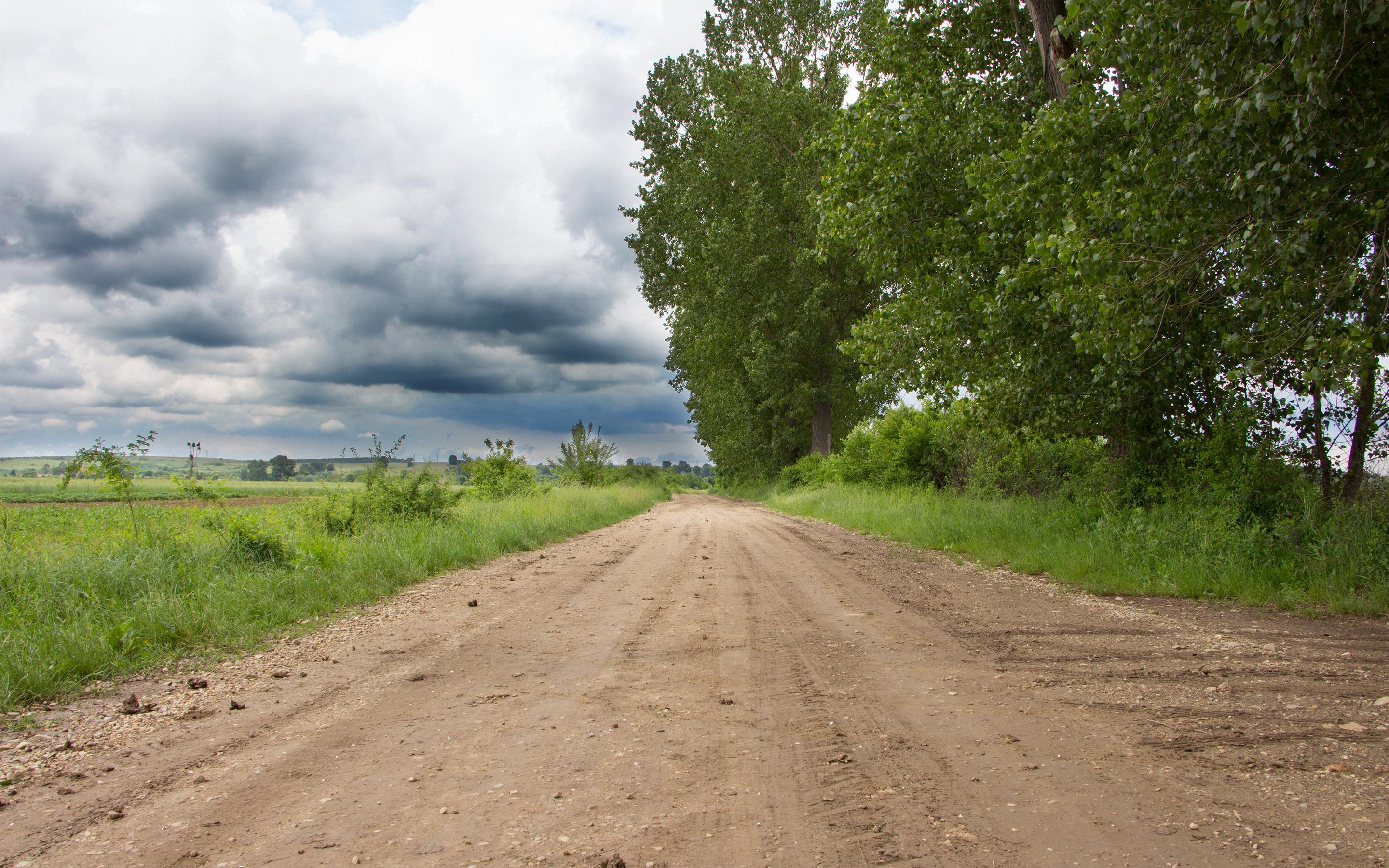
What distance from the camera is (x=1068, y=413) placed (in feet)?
36.1

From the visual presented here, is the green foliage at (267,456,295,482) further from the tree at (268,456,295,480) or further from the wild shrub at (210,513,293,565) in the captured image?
the wild shrub at (210,513,293,565)

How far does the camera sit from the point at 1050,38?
34.8ft

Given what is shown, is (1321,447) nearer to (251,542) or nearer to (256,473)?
(251,542)

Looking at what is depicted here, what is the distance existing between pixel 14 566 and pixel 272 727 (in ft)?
16.6

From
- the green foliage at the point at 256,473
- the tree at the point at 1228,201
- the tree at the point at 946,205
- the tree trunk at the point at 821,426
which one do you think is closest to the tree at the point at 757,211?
the tree trunk at the point at 821,426

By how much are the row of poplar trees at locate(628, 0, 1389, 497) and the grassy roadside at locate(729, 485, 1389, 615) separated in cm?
152

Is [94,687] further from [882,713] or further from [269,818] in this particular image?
[882,713]

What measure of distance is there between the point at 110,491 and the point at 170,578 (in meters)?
1.83

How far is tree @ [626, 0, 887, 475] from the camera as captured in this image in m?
25.9

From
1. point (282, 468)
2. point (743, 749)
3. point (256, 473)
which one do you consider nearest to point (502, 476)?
point (743, 749)

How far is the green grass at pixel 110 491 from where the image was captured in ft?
30.3

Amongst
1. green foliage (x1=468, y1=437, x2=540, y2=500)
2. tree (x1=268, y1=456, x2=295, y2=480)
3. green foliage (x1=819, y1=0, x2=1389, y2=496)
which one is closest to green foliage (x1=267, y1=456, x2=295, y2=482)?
tree (x1=268, y1=456, x2=295, y2=480)

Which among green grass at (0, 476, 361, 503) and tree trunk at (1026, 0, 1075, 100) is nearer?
green grass at (0, 476, 361, 503)

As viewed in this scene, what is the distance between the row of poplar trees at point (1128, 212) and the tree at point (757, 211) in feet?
22.2
